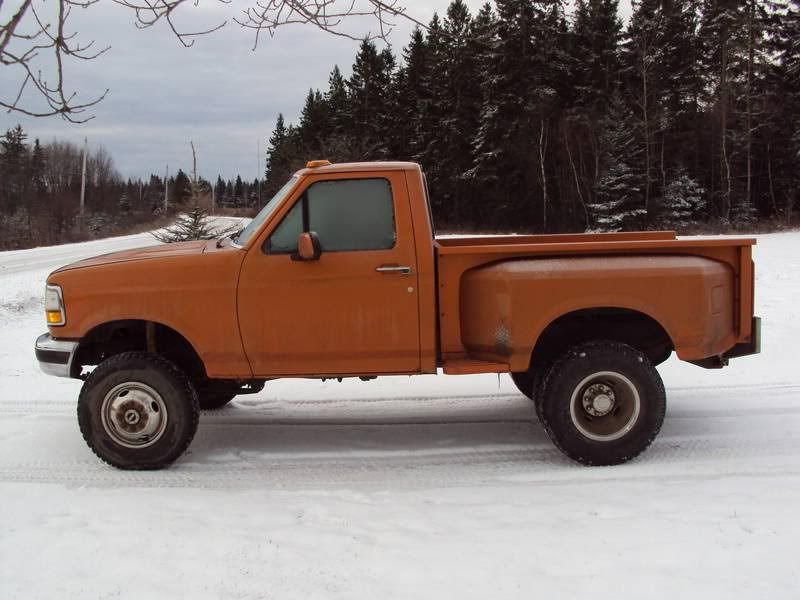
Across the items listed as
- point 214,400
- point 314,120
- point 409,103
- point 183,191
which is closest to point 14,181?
point 314,120

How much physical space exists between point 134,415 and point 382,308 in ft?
6.49

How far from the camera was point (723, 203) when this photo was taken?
3684 cm

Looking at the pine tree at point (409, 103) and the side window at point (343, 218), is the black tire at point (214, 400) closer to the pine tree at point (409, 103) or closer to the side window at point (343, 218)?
the side window at point (343, 218)

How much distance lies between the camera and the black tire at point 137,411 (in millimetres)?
4742

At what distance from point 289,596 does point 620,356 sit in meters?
2.80

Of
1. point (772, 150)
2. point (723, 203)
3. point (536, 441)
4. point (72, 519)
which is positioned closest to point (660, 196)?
point (723, 203)

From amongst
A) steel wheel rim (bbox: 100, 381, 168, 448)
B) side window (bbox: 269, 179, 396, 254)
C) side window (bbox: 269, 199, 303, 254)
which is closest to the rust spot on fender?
side window (bbox: 269, 179, 396, 254)

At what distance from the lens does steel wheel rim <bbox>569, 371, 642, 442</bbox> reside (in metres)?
4.68

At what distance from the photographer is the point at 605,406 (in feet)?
15.4

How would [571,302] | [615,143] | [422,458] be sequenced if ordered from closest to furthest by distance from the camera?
1. [571,302]
2. [422,458]
3. [615,143]

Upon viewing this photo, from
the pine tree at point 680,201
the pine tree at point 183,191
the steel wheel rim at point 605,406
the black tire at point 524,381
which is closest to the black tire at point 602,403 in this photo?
the steel wheel rim at point 605,406

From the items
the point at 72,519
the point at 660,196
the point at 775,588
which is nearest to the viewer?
the point at 775,588

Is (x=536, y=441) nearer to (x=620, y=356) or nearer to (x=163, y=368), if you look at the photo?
(x=620, y=356)

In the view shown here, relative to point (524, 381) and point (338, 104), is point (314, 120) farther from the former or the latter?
point (524, 381)
